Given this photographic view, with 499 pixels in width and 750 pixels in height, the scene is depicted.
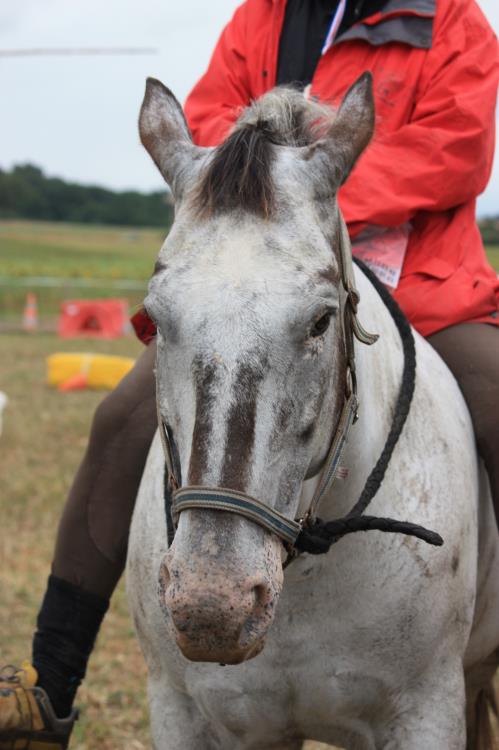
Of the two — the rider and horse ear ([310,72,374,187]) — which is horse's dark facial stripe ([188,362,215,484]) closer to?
horse ear ([310,72,374,187])

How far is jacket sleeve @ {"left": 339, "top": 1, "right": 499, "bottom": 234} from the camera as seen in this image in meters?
3.01

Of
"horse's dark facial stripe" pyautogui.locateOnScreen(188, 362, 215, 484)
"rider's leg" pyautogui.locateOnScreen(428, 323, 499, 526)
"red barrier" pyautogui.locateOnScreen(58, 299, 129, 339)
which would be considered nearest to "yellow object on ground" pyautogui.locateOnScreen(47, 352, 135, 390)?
"red barrier" pyautogui.locateOnScreen(58, 299, 129, 339)

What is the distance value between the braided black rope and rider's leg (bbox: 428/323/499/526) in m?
0.33

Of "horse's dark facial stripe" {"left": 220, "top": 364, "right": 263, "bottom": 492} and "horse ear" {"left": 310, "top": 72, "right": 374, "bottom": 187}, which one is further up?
"horse ear" {"left": 310, "top": 72, "right": 374, "bottom": 187}

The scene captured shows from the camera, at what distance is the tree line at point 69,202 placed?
78.4 m

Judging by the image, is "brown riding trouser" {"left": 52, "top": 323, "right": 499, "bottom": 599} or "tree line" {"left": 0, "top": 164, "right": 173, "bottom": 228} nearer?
"brown riding trouser" {"left": 52, "top": 323, "right": 499, "bottom": 599}

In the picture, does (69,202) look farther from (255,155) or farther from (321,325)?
(321,325)

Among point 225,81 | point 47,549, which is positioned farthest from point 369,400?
point 47,549

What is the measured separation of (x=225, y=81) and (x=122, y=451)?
139cm

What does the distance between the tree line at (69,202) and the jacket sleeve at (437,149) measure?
74.8m

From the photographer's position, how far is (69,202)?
81688 mm

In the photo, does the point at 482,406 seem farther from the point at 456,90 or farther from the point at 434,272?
the point at 456,90

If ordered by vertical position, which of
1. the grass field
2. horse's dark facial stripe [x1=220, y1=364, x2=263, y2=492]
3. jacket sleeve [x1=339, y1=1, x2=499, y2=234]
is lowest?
the grass field

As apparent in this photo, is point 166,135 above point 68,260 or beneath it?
above
